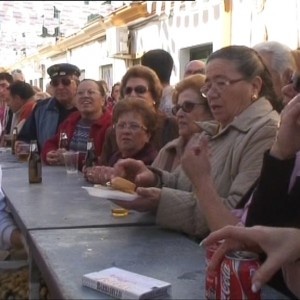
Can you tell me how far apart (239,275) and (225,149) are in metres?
0.98

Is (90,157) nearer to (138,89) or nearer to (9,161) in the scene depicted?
(138,89)

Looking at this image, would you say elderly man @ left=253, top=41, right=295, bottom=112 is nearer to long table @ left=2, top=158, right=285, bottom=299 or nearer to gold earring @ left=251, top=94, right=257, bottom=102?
gold earring @ left=251, top=94, right=257, bottom=102

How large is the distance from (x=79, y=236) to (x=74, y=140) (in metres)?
2.32

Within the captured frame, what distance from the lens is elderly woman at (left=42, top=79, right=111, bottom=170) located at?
427 cm

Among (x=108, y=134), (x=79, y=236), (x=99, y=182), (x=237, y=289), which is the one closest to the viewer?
(x=237, y=289)

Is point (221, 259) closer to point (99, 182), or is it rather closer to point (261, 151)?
point (261, 151)

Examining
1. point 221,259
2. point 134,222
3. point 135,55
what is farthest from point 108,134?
point 135,55

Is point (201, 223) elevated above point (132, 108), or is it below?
below

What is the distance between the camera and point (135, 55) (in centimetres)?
1068

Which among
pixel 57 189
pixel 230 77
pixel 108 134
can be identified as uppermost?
pixel 230 77

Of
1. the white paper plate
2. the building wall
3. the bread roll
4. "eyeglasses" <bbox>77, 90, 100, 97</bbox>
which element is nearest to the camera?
the white paper plate

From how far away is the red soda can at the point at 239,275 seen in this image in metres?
1.31

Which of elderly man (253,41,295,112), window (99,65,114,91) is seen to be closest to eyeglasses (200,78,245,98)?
elderly man (253,41,295,112)

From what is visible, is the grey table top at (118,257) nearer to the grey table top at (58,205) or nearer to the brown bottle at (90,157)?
the grey table top at (58,205)
